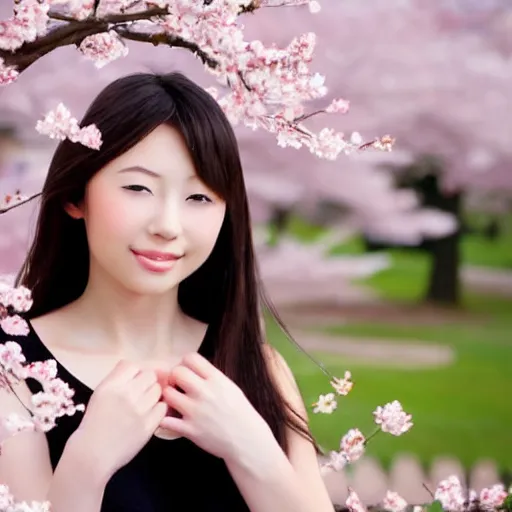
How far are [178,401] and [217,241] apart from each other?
235 mm

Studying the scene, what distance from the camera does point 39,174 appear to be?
7.08ft

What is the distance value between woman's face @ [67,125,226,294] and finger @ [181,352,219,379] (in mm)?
96

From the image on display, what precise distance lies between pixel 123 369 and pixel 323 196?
1539mm

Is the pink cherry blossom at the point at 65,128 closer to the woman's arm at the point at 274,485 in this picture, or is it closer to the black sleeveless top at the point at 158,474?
the black sleeveless top at the point at 158,474

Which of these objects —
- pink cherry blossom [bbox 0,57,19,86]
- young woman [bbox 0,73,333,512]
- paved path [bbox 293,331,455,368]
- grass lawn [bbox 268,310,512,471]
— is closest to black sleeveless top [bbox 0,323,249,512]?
young woman [bbox 0,73,333,512]

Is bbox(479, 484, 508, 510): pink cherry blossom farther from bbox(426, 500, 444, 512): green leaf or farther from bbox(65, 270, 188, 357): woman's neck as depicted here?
bbox(65, 270, 188, 357): woman's neck

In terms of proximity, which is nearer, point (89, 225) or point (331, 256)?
point (89, 225)

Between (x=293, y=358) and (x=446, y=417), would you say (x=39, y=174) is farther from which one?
(x=446, y=417)

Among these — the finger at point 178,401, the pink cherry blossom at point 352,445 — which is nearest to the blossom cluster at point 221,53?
the finger at point 178,401

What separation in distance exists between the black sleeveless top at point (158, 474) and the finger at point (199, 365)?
9 centimetres

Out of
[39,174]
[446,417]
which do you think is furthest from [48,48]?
[446,417]

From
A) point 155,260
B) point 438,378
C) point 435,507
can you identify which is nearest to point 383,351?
point 438,378

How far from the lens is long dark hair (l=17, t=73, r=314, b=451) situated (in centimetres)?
113

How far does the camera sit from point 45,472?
1110 mm
